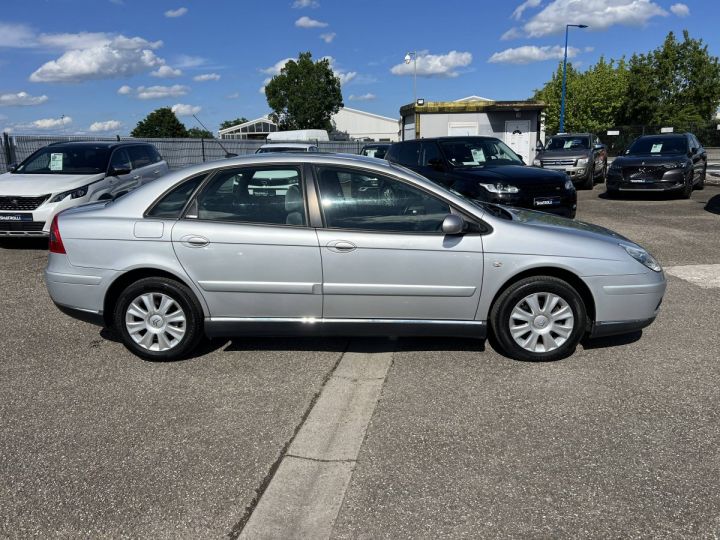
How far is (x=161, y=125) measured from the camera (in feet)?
286

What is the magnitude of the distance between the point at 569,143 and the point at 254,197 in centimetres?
→ 1722

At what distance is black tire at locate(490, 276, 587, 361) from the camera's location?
441 cm

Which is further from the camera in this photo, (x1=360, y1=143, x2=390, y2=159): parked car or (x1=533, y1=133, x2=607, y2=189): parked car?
(x1=360, y1=143, x2=390, y2=159): parked car

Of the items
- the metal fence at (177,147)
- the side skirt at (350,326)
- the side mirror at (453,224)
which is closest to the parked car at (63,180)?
the metal fence at (177,147)

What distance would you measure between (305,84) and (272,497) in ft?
215

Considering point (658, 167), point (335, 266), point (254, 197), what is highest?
point (658, 167)

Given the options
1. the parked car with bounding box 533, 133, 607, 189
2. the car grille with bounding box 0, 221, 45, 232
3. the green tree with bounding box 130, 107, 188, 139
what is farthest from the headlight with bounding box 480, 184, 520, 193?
the green tree with bounding box 130, 107, 188, 139

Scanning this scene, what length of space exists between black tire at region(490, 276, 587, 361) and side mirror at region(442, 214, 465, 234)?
60cm

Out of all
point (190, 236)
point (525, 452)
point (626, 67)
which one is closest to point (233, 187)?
point (190, 236)

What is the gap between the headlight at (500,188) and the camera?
362 inches

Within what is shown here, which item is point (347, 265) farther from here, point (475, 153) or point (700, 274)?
point (475, 153)

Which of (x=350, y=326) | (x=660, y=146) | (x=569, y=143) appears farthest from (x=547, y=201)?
(x=569, y=143)

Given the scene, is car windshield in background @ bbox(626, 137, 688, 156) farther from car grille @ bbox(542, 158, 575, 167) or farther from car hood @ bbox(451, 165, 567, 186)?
car hood @ bbox(451, 165, 567, 186)

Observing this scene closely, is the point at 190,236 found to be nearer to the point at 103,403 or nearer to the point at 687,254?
the point at 103,403
